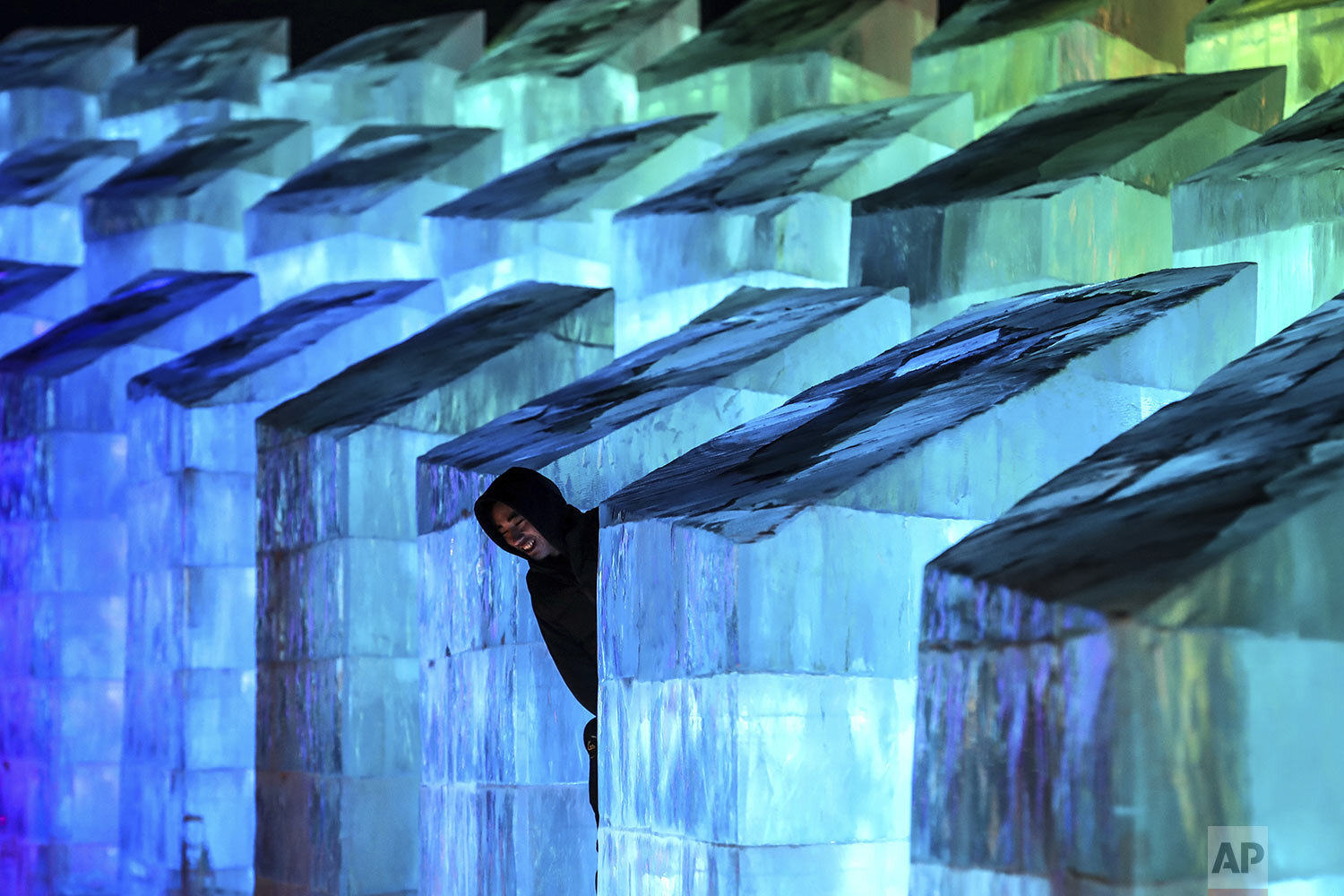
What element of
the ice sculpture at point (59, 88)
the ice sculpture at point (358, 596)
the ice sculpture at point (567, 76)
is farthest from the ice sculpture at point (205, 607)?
the ice sculpture at point (59, 88)

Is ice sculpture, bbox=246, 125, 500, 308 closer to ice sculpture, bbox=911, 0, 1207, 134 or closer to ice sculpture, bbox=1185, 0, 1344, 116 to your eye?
ice sculpture, bbox=911, 0, 1207, 134

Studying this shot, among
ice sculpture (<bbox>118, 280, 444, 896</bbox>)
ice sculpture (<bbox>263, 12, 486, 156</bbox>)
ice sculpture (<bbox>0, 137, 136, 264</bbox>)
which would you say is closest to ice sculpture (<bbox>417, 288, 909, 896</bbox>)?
ice sculpture (<bbox>118, 280, 444, 896</bbox>)

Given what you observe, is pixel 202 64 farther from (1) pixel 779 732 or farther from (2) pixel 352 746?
(1) pixel 779 732

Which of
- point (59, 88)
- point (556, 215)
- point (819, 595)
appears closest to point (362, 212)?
point (556, 215)

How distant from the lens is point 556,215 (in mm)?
9219

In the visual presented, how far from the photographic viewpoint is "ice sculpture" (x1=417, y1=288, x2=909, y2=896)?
5.84m

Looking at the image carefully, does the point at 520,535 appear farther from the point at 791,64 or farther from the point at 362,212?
the point at 791,64

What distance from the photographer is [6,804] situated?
386 inches

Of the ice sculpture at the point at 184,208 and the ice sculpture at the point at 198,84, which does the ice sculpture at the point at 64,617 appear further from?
the ice sculpture at the point at 198,84

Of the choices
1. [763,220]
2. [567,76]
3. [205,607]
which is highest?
[567,76]

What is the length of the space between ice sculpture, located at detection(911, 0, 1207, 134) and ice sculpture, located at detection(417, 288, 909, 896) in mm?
2958

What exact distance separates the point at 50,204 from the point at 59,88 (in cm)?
252

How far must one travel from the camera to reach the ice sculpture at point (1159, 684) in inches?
114

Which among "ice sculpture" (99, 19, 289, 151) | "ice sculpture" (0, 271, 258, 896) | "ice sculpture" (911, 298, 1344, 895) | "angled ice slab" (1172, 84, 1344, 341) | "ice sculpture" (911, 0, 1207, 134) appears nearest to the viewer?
"ice sculpture" (911, 298, 1344, 895)
